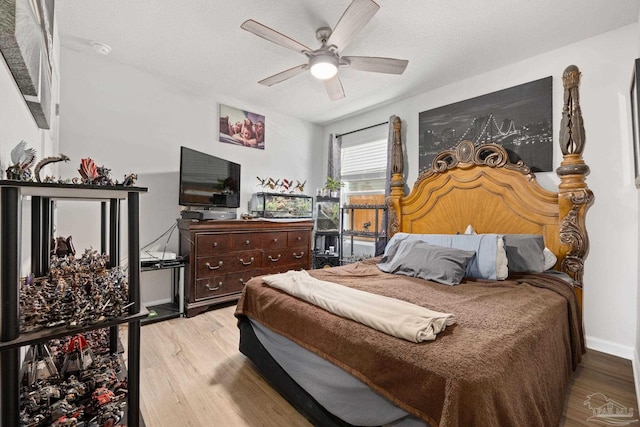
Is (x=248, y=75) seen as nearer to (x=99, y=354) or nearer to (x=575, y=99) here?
(x=99, y=354)

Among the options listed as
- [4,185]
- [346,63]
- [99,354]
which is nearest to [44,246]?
[99,354]

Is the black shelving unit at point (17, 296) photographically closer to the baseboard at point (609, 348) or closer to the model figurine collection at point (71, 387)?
the model figurine collection at point (71, 387)

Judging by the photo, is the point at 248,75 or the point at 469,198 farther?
the point at 248,75

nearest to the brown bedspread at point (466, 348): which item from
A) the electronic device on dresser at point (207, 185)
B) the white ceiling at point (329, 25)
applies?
the electronic device on dresser at point (207, 185)

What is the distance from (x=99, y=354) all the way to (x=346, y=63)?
8.26ft

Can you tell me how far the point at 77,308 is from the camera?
37.3 inches

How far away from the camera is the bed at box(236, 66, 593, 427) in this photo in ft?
3.36

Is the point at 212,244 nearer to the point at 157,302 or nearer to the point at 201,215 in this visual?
the point at 201,215

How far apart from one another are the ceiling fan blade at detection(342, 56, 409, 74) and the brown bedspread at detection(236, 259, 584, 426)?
1.71m

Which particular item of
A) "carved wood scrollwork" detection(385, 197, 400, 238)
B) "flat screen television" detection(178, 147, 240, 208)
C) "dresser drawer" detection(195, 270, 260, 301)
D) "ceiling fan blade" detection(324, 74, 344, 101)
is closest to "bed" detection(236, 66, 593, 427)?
"carved wood scrollwork" detection(385, 197, 400, 238)

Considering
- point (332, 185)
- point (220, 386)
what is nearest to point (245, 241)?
point (332, 185)

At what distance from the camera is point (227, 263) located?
3.21 m

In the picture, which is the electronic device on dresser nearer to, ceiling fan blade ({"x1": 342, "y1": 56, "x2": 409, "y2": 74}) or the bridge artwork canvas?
ceiling fan blade ({"x1": 342, "y1": 56, "x2": 409, "y2": 74})

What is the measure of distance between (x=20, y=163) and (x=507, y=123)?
3534 millimetres
